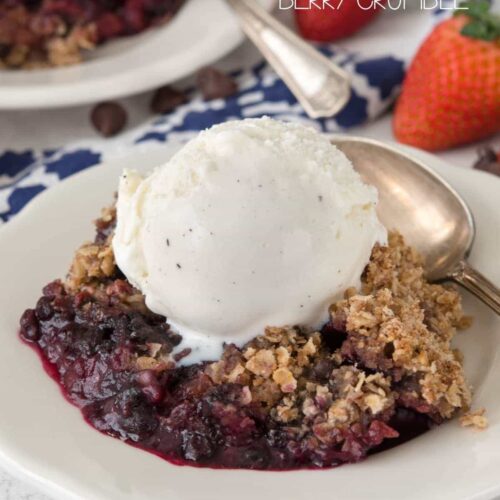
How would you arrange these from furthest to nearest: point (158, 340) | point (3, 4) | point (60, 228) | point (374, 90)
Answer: point (3, 4)
point (374, 90)
point (60, 228)
point (158, 340)

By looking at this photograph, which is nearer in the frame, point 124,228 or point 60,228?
point 124,228

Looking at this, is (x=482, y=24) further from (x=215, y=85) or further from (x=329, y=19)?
(x=215, y=85)

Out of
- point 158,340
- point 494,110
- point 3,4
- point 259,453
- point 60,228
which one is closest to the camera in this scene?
point 259,453

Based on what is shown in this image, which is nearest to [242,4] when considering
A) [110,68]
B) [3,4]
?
[110,68]

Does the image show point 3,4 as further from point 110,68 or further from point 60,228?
point 60,228

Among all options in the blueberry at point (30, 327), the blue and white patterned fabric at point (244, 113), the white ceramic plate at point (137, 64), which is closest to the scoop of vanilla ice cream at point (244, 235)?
the blueberry at point (30, 327)

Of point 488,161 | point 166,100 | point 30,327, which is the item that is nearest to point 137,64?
point 166,100

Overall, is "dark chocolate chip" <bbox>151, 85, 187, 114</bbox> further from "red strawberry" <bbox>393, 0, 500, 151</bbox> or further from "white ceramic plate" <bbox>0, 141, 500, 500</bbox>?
"white ceramic plate" <bbox>0, 141, 500, 500</bbox>
